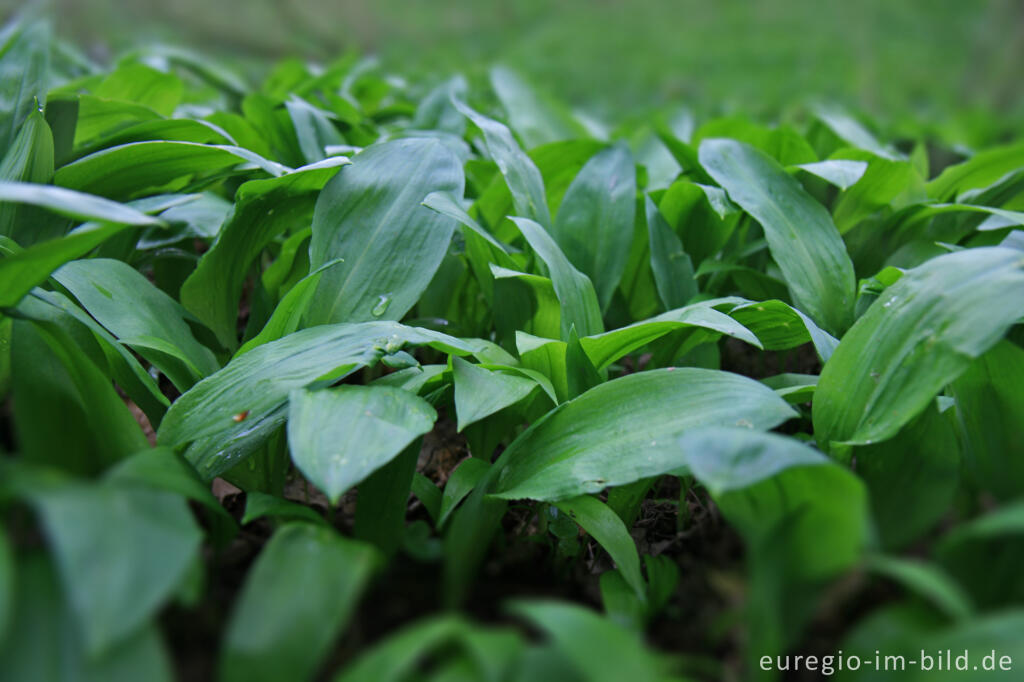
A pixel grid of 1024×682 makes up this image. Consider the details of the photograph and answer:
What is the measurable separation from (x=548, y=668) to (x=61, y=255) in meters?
0.64

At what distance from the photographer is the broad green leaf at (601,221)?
4.43 ft

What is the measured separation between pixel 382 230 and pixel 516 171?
296mm

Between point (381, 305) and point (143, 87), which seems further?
point (143, 87)

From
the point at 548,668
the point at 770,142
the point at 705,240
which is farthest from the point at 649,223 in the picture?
the point at 548,668

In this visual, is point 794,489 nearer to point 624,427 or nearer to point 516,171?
point 624,427

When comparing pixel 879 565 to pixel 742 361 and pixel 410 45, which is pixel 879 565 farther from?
pixel 410 45

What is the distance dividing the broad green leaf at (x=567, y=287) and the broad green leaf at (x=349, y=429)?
0.33 meters

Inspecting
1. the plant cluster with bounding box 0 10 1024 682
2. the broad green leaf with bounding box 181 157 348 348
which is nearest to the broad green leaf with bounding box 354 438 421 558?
the plant cluster with bounding box 0 10 1024 682

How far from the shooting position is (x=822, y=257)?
126 centimetres

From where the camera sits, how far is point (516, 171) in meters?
1.29

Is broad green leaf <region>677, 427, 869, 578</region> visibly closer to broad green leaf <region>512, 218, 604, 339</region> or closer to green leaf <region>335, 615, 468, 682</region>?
green leaf <region>335, 615, 468, 682</region>

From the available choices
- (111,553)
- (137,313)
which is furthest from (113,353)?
(111,553)

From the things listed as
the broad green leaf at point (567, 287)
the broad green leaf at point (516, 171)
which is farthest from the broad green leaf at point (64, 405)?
the broad green leaf at point (516, 171)

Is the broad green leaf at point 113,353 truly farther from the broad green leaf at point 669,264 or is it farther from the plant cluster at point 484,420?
the broad green leaf at point 669,264
